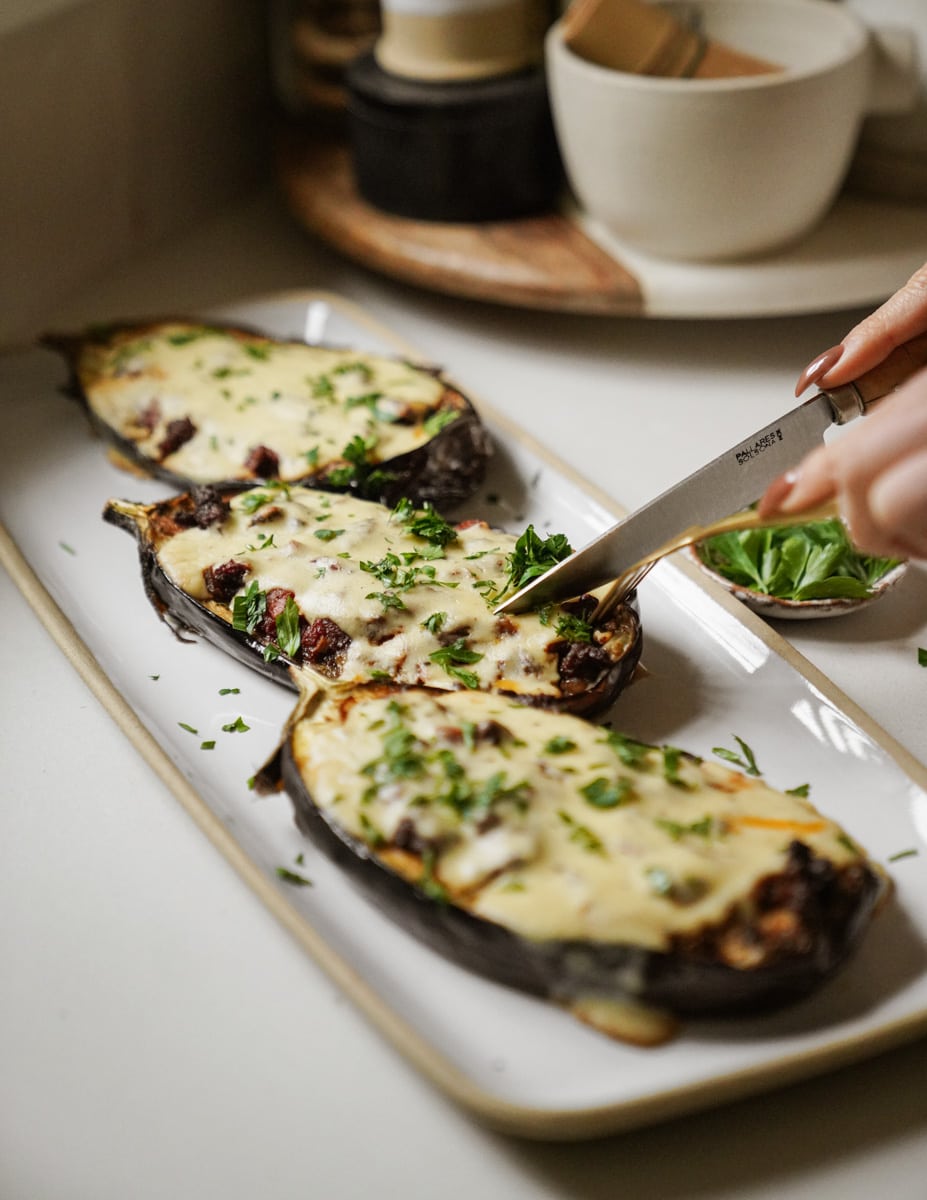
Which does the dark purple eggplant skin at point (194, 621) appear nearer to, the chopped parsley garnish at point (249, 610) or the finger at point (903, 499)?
the chopped parsley garnish at point (249, 610)

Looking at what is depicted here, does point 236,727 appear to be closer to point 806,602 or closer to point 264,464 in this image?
point 264,464

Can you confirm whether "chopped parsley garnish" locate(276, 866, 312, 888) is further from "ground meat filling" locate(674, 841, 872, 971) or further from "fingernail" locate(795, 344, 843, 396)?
"fingernail" locate(795, 344, 843, 396)

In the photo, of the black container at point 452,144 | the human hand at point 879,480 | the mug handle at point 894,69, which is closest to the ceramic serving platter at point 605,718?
the human hand at point 879,480

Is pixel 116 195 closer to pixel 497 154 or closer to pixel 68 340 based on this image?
pixel 68 340

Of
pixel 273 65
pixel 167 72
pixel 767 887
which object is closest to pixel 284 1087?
pixel 767 887

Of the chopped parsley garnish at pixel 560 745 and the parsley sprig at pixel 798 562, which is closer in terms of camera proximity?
the chopped parsley garnish at pixel 560 745

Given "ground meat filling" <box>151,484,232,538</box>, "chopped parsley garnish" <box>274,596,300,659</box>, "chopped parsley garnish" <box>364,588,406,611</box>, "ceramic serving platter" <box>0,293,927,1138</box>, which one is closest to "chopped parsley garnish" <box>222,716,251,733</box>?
"ceramic serving platter" <box>0,293,927,1138</box>
